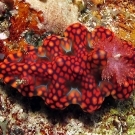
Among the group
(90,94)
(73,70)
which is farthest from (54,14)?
(90,94)

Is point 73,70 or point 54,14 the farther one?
point 54,14

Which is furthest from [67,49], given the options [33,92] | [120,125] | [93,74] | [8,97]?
[120,125]

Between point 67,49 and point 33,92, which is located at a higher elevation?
point 67,49

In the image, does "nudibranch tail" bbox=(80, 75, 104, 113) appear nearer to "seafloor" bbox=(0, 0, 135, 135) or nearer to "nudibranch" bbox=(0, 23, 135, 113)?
"nudibranch" bbox=(0, 23, 135, 113)

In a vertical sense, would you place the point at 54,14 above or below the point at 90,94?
above

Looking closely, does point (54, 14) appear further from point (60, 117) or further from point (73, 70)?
point (60, 117)

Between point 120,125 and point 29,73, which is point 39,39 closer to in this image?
point 29,73

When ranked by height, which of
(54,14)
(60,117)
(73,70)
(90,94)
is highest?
(54,14)

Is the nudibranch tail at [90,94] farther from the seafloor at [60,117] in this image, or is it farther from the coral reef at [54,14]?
the coral reef at [54,14]

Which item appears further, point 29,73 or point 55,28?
point 55,28
